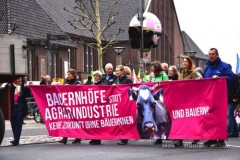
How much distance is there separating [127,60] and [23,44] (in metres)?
64.5

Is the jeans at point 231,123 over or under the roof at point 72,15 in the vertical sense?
under

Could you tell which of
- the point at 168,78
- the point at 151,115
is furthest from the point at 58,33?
the point at 151,115

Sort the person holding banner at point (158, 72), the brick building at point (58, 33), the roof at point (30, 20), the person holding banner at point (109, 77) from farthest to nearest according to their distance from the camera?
the brick building at point (58, 33)
the roof at point (30, 20)
the person holding banner at point (109, 77)
the person holding banner at point (158, 72)

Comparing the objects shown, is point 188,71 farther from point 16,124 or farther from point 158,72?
point 16,124

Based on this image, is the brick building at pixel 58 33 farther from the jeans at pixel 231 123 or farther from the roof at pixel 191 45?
the roof at pixel 191 45

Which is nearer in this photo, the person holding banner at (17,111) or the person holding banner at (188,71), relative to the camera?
the person holding banner at (188,71)

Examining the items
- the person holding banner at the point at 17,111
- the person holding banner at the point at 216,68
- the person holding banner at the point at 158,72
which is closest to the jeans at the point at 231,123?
the person holding banner at the point at 158,72

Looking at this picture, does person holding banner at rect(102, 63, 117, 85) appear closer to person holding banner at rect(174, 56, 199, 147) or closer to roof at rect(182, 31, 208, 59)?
person holding banner at rect(174, 56, 199, 147)

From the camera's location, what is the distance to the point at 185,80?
549 inches

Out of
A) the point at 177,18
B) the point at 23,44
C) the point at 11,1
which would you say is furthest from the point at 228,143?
the point at 177,18

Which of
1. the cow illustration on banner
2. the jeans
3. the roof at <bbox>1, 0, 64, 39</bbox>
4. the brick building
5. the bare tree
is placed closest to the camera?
the cow illustration on banner

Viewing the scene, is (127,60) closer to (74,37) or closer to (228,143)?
(74,37)

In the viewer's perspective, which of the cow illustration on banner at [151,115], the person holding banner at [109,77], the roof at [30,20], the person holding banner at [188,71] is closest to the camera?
the person holding banner at [188,71]

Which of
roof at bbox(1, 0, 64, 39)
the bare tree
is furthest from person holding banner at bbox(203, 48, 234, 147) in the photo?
roof at bbox(1, 0, 64, 39)
